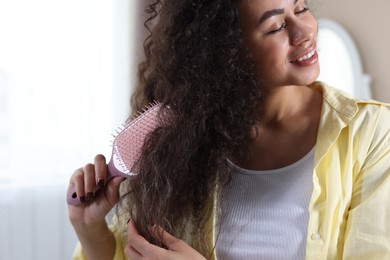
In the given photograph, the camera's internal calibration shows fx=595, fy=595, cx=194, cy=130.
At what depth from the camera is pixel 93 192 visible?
3.33 ft

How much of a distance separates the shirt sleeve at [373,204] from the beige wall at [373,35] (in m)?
0.72

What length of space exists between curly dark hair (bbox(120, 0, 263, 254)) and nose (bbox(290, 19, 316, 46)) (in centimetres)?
8

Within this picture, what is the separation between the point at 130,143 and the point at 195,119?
12cm

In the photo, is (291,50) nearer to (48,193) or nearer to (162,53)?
(162,53)

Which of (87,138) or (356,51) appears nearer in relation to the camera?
(356,51)

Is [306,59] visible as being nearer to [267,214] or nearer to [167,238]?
[267,214]

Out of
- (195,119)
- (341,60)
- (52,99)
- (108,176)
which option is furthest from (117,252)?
(341,60)

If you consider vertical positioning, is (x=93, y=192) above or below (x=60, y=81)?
above

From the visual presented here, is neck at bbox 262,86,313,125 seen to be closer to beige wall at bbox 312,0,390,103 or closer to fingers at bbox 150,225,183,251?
fingers at bbox 150,225,183,251

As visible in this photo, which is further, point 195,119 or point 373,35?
point 373,35

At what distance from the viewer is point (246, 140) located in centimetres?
101

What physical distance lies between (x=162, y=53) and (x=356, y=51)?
0.80 meters

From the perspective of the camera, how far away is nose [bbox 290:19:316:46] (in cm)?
93

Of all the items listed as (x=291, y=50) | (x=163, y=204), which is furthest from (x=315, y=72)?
(x=163, y=204)
